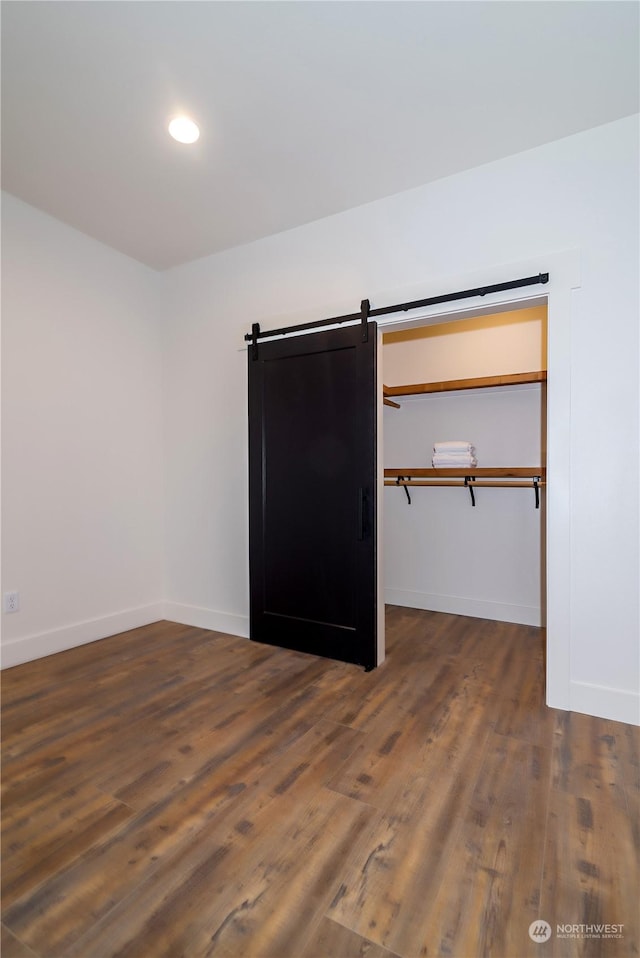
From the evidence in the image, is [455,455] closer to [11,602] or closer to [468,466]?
[468,466]

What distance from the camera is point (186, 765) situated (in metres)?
1.95

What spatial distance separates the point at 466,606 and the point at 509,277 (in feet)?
8.51

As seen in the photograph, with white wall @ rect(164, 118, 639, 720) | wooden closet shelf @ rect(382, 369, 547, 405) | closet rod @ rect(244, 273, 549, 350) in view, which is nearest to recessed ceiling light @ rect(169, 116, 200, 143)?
white wall @ rect(164, 118, 639, 720)

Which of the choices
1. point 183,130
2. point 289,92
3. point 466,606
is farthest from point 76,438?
point 466,606

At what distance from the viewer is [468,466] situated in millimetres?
3818

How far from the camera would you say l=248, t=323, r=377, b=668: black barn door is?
294cm

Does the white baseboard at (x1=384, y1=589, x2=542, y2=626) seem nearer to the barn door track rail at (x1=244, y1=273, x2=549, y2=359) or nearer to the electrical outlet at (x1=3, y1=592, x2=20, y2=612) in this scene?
the barn door track rail at (x1=244, y1=273, x2=549, y2=359)

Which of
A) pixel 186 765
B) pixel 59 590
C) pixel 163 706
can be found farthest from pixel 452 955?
pixel 59 590

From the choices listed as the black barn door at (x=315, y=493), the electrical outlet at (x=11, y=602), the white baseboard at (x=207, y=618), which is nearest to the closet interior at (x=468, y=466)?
the black barn door at (x=315, y=493)

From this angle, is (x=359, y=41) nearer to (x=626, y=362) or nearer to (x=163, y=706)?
(x=626, y=362)

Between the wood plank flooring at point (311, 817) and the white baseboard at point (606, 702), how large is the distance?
8 centimetres

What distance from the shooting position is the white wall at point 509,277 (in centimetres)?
230

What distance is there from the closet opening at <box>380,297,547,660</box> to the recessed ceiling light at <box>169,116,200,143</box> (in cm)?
180

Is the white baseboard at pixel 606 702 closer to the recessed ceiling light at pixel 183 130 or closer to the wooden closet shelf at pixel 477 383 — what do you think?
the wooden closet shelf at pixel 477 383
